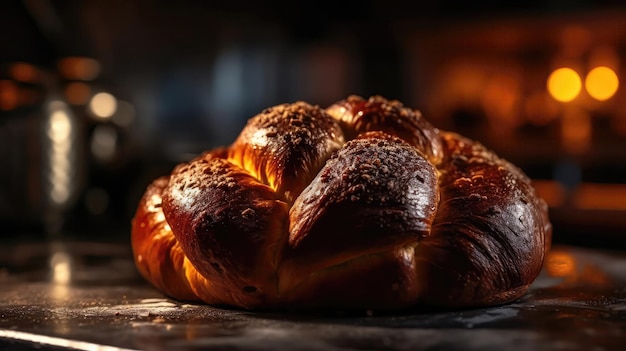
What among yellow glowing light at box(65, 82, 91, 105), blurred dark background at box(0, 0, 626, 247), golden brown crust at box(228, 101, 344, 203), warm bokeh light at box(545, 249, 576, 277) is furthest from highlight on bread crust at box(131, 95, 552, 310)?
blurred dark background at box(0, 0, 626, 247)

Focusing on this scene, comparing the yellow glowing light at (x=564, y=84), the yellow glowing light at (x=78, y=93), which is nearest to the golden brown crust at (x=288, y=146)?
the yellow glowing light at (x=78, y=93)

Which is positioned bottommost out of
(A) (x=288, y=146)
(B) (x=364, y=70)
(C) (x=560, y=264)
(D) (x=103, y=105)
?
(C) (x=560, y=264)

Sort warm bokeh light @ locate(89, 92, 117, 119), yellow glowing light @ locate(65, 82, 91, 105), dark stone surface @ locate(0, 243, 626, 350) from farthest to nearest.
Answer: warm bokeh light @ locate(89, 92, 117, 119) → yellow glowing light @ locate(65, 82, 91, 105) → dark stone surface @ locate(0, 243, 626, 350)

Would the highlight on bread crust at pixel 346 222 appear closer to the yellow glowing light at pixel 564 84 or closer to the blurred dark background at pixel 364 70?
the blurred dark background at pixel 364 70

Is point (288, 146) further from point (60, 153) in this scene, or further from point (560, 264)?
point (60, 153)

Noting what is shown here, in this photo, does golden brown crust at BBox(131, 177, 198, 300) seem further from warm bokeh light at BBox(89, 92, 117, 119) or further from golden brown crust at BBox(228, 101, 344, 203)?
warm bokeh light at BBox(89, 92, 117, 119)

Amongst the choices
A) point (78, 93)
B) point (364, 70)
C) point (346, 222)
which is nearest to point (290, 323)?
point (346, 222)

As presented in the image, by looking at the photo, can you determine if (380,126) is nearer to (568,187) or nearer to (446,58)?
(568,187)
